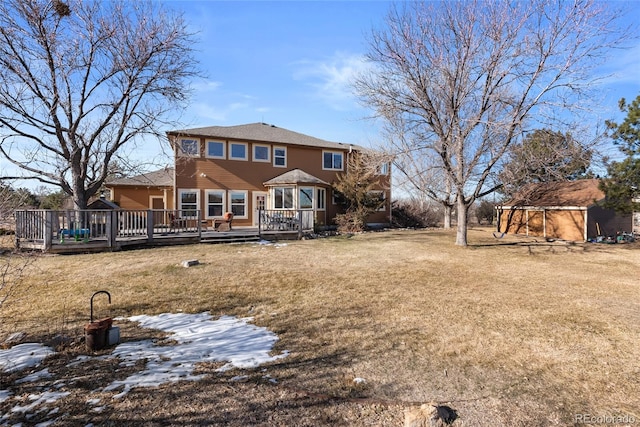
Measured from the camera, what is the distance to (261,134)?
20047 millimetres

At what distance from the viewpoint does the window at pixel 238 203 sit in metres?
18.5

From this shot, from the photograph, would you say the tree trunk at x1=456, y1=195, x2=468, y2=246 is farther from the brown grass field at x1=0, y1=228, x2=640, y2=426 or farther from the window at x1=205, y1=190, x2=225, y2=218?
the window at x1=205, y1=190, x2=225, y2=218

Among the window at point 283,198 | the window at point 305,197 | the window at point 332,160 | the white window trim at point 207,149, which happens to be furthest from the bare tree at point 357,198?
the white window trim at point 207,149

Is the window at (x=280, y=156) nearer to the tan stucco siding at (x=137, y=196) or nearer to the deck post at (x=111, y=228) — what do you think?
the tan stucco siding at (x=137, y=196)

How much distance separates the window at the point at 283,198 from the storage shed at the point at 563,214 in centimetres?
1296

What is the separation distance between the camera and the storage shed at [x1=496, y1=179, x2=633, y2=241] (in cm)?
1762

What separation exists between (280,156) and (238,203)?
3948mm

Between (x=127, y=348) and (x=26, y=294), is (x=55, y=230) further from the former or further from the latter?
(x=127, y=348)

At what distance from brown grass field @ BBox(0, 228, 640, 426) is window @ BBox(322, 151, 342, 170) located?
40.7 ft

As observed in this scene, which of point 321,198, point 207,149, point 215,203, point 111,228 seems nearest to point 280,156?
point 321,198

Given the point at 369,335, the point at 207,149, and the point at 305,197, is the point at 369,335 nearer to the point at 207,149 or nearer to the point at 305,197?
the point at 305,197

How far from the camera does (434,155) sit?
570 inches

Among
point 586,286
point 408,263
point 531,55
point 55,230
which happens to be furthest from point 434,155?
point 55,230

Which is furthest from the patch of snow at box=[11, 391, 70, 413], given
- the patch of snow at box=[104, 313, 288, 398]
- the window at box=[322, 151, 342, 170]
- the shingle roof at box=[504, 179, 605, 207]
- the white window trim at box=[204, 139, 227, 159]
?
the shingle roof at box=[504, 179, 605, 207]
